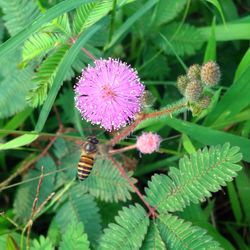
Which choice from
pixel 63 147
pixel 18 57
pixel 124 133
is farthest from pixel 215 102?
pixel 18 57

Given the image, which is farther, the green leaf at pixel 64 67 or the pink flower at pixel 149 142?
the pink flower at pixel 149 142

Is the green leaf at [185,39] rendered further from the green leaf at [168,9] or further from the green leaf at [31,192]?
the green leaf at [31,192]

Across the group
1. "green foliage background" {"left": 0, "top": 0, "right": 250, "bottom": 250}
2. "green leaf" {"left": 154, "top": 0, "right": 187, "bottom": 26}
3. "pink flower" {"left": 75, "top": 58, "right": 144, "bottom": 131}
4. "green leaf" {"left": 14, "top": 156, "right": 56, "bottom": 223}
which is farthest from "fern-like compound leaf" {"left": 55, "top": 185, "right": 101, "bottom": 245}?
"green leaf" {"left": 154, "top": 0, "right": 187, "bottom": 26}

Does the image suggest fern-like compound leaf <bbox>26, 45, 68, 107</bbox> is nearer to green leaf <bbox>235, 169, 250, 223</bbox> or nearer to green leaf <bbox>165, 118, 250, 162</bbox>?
green leaf <bbox>165, 118, 250, 162</bbox>

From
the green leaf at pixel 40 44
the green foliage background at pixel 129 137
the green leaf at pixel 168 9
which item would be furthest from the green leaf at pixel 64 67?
the green leaf at pixel 168 9

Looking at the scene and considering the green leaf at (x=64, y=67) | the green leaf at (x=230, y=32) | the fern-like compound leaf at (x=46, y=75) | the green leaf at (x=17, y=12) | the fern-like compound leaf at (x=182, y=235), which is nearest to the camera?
the fern-like compound leaf at (x=182, y=235)

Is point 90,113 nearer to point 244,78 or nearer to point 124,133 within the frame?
point 124,133
